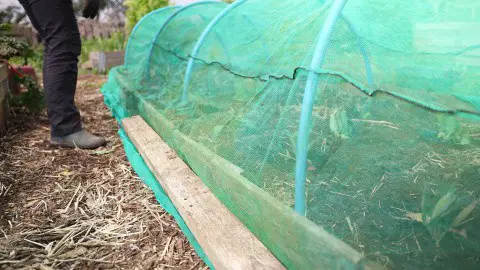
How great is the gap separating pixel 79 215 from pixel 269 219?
1.15 metres

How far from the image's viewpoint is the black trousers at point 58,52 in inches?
96.5

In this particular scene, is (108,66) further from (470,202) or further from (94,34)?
(470,202)

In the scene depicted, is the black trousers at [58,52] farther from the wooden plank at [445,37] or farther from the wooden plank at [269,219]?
the wooden plank at [445,37]

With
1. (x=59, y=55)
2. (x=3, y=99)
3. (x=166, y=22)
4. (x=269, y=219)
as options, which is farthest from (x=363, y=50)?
(x=3, y=99)

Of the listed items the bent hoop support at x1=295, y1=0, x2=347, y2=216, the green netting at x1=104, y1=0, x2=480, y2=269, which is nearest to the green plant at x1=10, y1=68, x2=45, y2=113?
the green netting at x1=104, y1=0, x2=480, y2=269

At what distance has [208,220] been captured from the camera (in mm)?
1444

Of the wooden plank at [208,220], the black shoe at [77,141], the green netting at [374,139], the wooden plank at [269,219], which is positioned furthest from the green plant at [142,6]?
the green netting at [374,139]

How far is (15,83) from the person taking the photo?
3.80 m

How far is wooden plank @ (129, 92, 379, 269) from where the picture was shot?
0.91 m

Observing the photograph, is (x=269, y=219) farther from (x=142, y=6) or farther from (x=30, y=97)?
(x=142, y=6)

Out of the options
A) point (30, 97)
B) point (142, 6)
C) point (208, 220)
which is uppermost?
point (208, 220)

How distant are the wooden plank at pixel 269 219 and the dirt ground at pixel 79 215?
0.32 metres

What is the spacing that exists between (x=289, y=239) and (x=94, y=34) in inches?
455

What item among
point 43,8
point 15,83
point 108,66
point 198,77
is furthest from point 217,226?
point 108,66
